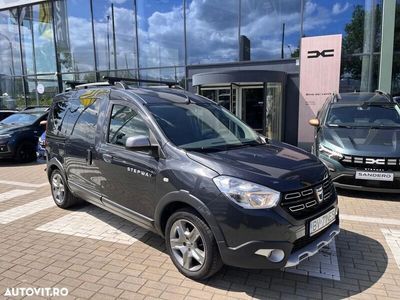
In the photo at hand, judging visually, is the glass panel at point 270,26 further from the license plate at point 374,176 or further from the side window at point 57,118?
the side window at point 57,118

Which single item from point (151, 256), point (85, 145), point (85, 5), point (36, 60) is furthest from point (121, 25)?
point (151, 256)

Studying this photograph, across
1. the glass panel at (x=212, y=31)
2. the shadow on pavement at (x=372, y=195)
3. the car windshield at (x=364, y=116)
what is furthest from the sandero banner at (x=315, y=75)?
the shadow on pavement at (x=372, y=195)

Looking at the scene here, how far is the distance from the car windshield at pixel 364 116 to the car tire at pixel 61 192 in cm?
505

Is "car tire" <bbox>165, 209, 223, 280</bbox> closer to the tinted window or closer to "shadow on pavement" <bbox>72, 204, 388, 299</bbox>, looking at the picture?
"shadow on pavement" <bbox>72, 204, 388, 299</bbox>

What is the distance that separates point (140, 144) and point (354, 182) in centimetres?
415

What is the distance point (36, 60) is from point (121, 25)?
22.6 ft

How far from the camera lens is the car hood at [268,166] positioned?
305cm

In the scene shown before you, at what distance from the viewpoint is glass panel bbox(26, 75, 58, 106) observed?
1963cm

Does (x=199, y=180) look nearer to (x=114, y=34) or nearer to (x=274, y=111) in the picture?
(x=274, y=111)

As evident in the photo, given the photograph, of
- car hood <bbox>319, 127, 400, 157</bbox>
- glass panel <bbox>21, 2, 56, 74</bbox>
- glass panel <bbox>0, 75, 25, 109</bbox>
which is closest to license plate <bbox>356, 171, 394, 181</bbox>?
car hood <bbox>319, 127, 400, 157</bbox>

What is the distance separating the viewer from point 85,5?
1745 cm

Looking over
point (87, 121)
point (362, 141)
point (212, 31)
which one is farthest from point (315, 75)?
point (87, 121)

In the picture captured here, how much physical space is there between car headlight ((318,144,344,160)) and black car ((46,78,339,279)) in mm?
2316

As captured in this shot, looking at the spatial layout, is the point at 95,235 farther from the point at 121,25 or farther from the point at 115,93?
the point at 121,25
